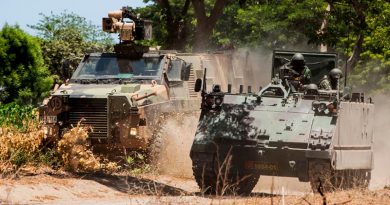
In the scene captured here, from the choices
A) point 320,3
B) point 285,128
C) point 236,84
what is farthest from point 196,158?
point 320,3

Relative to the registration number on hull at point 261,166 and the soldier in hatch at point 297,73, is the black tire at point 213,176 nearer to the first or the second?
the registration number on hull at point 261,166

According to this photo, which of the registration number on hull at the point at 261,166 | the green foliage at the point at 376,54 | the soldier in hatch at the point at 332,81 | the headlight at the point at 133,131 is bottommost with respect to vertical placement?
the registration number on hull at the point at 261,166

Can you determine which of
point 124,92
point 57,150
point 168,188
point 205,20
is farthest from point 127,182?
point 205,20

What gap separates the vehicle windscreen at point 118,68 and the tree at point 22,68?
21.0m

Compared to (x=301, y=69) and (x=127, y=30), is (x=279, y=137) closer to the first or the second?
(x=301, y=69)

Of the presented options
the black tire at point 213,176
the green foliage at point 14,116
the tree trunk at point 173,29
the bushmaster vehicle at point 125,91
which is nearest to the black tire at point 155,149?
the bushmaster vehicle at point 125,91

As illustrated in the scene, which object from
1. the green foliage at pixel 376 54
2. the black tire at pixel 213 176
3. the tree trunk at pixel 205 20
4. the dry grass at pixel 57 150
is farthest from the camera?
the tree trunk at pixel 205 20

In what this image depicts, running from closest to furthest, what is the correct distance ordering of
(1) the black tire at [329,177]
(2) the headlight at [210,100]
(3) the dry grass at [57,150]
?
(1) the black tire at [329,177]
(2) the headlight at [210,100]
(3) the dry grass at [57,150]

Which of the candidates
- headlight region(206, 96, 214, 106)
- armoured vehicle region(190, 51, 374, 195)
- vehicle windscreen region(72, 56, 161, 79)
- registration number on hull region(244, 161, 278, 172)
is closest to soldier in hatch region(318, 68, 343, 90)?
armoured vehicle region(190, 51, 374, 195)

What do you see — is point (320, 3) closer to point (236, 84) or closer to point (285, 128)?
point (236, 84)

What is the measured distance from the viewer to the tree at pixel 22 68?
44.3 meters

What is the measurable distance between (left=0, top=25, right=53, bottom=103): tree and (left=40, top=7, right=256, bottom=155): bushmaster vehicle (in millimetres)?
20015

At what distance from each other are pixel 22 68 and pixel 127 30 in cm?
2158

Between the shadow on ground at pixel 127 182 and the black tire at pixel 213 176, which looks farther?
the shadow on ground at pixel 127 182
